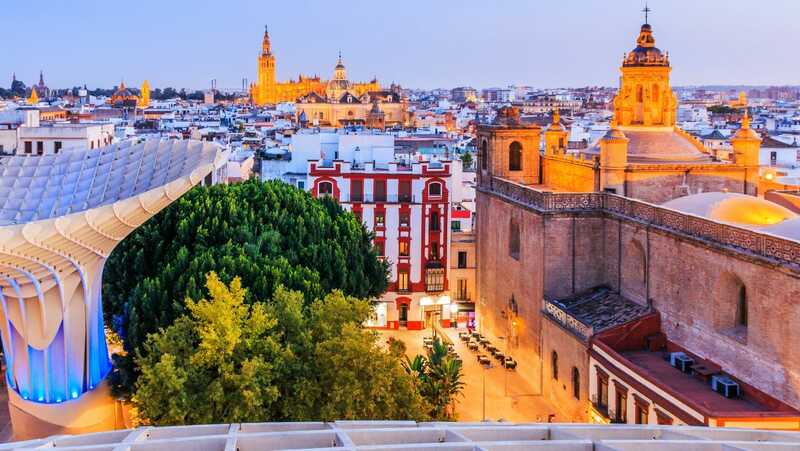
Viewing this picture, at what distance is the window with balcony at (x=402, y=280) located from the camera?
2010 inches

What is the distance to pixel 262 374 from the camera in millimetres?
23422

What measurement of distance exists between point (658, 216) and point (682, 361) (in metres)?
5.82

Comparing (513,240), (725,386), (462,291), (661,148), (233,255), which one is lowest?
(462,291)

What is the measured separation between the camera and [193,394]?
23.7 meters

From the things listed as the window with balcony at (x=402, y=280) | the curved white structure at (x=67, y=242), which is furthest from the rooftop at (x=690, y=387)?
the window with balcony at (x=402, y=280)

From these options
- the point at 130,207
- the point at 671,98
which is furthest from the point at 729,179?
the point at 130,207

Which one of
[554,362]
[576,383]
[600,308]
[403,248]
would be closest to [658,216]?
[600,308]

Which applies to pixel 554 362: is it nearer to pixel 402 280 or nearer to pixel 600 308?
pixel 600 308

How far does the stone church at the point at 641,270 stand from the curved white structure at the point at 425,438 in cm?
927

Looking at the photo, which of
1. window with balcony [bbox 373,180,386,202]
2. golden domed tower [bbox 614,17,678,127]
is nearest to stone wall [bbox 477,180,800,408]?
window with balcony [bbox 373,180,386,202]

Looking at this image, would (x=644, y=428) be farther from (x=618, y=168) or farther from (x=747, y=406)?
(x=618, y=168)

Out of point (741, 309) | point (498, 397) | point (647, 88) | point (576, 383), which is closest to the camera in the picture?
point (741, 309)

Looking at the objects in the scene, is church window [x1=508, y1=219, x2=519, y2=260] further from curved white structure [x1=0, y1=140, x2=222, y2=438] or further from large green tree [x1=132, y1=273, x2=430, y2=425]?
large green tree [x1=132, y1=273, x2=430, y2=425]

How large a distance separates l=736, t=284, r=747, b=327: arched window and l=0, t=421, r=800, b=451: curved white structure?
475 inches
